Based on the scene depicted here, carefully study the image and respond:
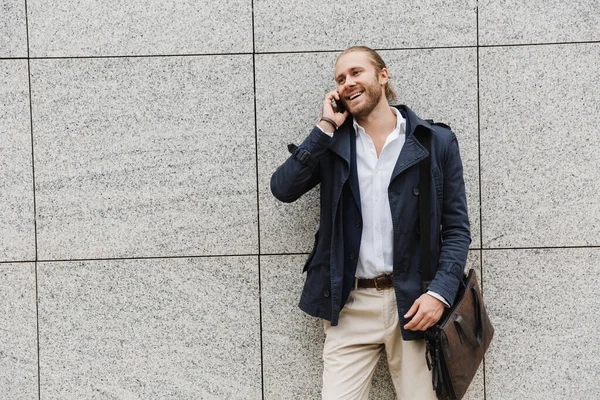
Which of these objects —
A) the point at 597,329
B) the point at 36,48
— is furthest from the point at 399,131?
the point at 36,48

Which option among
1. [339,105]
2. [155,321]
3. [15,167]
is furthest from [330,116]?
[15,167]

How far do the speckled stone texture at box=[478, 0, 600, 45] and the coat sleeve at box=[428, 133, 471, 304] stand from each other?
92 cm

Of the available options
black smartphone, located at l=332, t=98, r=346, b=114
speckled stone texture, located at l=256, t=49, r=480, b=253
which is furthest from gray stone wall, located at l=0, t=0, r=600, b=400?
black smartphone, located at l=332, t=98, r=346, b=114

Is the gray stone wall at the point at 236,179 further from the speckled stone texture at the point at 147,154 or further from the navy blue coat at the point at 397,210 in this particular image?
the navy blue coat at the point at 397,210

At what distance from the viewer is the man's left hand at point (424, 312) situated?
9.30 ft

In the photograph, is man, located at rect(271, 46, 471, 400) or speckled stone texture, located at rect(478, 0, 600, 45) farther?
speckled stone texture, located at rect(478, 0, 600, 45)

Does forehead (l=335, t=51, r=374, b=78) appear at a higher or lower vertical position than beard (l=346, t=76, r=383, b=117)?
higher

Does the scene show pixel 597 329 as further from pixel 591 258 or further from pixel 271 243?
pixel 271 243

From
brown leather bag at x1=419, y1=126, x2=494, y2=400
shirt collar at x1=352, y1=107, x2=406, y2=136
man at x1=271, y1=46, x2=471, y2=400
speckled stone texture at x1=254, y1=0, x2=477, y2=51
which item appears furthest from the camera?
speckled stone texture at x1=254, y1=0, x2=477, y2=51

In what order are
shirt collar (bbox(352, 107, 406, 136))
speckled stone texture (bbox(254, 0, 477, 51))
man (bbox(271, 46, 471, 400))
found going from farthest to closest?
speckled stone texture (bbox(254, 0, 477, 51))
shirt collar (bbox(352, 107, 406, 136))
man (bbox(271, 46, 471, 400))

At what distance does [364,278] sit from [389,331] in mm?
303

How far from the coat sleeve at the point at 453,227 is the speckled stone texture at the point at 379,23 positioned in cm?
81

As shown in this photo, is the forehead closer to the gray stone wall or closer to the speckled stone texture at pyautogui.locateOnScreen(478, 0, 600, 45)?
the gray stone wall

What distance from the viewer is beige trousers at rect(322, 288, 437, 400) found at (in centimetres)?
304
